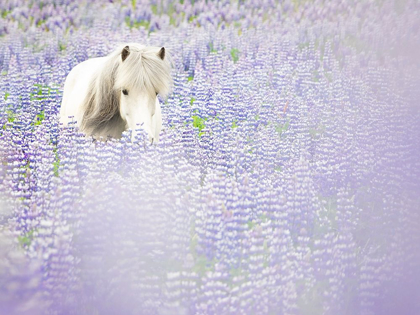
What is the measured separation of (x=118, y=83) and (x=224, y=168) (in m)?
0.64

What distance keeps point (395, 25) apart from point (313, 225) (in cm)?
93

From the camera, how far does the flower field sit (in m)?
1.78

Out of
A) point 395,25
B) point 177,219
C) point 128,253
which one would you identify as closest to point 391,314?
point 177,219

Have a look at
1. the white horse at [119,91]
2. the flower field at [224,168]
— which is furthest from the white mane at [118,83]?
the flower field at [224,168]

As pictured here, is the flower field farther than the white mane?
No

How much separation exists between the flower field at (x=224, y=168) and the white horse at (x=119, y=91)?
10 cm

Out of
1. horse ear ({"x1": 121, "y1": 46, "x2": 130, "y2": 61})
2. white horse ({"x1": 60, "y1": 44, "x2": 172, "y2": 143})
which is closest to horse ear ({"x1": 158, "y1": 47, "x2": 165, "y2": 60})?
white horse ({"x1": 60, "y1": 44, "x2": 172, "y2": 143})

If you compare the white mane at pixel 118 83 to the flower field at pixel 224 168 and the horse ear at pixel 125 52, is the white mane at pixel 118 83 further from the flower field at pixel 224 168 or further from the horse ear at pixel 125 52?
the flower field at pixel 224 168

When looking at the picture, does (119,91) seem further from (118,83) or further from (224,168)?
(224,168)

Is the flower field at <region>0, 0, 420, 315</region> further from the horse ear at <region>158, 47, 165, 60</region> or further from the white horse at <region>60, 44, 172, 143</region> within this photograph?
the horse ear at <region>158, 47, 165, 60</region>

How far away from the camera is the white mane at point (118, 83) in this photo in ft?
7.41

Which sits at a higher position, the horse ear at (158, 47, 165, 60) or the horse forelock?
the horse ear at (158, 47, 165, 60)

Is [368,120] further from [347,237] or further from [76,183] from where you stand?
[76,183]

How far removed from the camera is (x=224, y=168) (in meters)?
2.04
